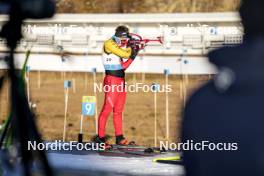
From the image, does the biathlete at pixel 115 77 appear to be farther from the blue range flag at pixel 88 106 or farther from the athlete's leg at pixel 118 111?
the blue range flag at pixel 88 106

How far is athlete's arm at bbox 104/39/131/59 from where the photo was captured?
469 cm

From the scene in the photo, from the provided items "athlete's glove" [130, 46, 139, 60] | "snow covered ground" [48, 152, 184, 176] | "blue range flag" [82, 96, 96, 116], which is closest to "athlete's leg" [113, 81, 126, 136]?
"athlete's glove" [130, 46, 139, 60]

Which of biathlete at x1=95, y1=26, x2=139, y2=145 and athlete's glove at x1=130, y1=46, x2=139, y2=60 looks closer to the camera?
biathlete at x1=95, y1=26, x2=139, y2=145

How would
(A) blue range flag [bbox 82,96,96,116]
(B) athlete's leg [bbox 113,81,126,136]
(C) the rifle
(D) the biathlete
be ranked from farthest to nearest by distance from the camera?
(A) blue range flag [bbox 82,96,96,116] → (C) the rifle → (B) athlete's leg [bbox 113,81,126,136] → (D) the biathlete

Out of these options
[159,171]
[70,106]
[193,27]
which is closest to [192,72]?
[193,27]

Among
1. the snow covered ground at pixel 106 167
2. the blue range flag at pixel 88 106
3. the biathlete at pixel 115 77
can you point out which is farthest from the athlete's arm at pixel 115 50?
the snow covered ground at pixel 106 167

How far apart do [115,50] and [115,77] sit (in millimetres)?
219

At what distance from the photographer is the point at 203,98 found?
0.63m

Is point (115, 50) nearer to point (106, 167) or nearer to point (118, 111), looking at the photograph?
point (118, 111)

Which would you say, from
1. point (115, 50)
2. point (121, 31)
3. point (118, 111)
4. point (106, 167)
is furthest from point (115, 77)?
point (106, 167)

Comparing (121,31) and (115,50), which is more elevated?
(121,31)

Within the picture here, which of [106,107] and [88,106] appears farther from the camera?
[88,106]

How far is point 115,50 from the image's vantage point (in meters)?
4.74

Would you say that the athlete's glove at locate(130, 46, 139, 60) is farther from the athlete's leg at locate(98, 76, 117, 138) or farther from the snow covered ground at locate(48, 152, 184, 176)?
the snow covered ground at locate(48, 152, 184, 176)
